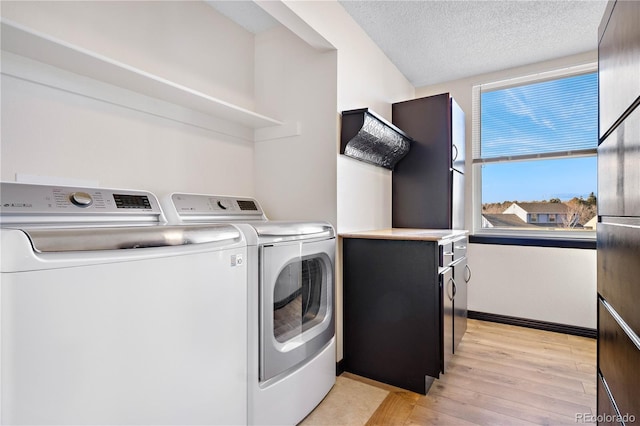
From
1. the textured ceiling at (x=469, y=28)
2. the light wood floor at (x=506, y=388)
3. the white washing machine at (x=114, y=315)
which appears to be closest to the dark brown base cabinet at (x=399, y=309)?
the light wood floor at (x=506, y=388)

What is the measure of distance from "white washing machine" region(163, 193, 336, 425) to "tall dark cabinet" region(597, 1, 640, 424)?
1.20 meters

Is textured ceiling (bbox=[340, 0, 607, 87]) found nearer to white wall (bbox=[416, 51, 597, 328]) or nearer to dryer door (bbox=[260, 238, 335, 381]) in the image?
white wall (bbox=[416, 51, 597, 328])

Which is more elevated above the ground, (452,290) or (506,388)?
(452,290)

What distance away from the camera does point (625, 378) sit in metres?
0.92

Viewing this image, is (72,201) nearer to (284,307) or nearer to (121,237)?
(121,237)

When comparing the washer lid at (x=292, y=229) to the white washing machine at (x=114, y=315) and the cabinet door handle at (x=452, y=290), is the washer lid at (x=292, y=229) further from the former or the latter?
the cabinet door handle at (x=452, y=290)

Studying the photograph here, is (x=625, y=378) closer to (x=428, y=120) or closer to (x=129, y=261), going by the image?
(x=129, y=261)

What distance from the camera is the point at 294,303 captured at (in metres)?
1.72

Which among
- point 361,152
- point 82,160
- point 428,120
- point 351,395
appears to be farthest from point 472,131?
point 82,160

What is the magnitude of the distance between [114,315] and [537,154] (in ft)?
11.5

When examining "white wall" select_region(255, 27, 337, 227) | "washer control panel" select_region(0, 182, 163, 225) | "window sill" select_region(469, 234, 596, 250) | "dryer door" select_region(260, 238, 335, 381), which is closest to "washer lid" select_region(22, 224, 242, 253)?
"dryer door" select_region(260, 238, 335, 381)

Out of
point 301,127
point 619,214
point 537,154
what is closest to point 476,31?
point 537,154

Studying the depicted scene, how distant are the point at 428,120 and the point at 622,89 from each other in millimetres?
1972

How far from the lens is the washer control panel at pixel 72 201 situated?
119cm
